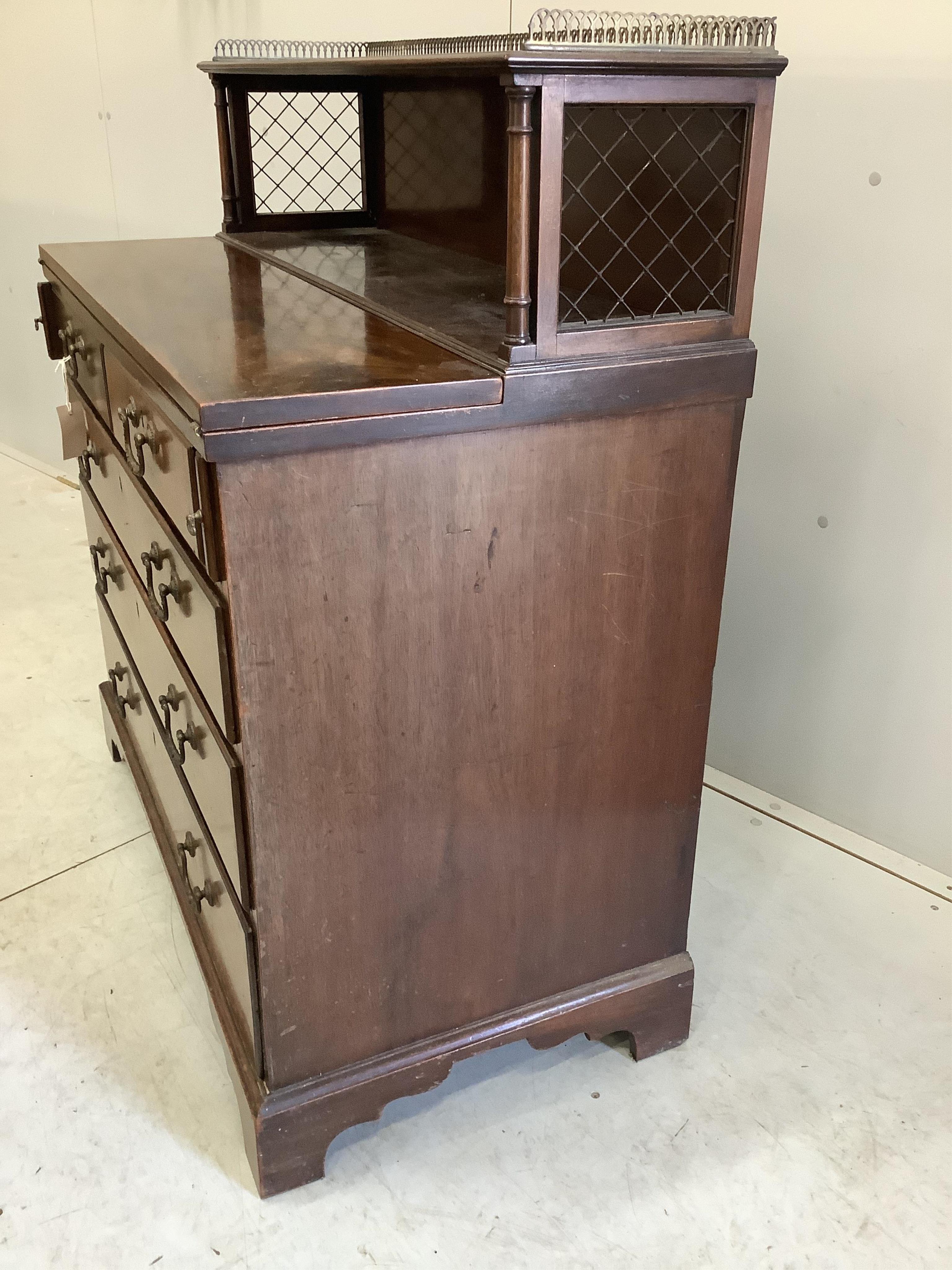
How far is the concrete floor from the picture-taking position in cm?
142

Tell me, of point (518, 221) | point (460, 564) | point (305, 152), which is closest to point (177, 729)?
point (460, 564)

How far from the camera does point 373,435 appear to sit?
1.14m

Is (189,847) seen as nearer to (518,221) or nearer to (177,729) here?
(177,729)

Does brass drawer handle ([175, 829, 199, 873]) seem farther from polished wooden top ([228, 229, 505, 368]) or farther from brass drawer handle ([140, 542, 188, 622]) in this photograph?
polished wooden top ([228, 229, 505, 368])

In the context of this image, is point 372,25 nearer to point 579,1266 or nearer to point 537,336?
point 537,336

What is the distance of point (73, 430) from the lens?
79.4 inches

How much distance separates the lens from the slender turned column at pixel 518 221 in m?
1.08

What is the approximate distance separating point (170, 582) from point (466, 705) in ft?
1.41

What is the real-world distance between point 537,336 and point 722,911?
124 centimetres

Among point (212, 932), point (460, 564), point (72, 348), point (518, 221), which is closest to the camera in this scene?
point (518, 221)

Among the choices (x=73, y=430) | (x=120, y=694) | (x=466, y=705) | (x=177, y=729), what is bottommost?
(x=120, y=694)

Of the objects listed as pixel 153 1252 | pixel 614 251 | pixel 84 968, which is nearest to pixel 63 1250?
pixel 153 1252

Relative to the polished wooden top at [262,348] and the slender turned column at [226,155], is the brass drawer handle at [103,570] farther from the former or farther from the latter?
the slender turned column at [226,155]

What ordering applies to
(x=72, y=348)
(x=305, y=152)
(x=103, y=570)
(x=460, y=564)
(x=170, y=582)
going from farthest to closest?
(x=305, y=152)
(x=103, y=570)
(x=72, y=348)
(x=170, y=582)
(x=460, y=564)
